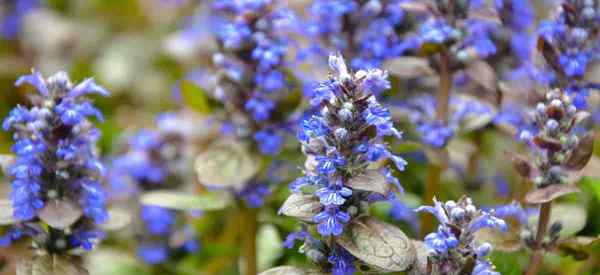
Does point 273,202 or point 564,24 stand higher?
point 564,24

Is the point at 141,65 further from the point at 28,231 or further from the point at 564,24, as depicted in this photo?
the point at 564,24

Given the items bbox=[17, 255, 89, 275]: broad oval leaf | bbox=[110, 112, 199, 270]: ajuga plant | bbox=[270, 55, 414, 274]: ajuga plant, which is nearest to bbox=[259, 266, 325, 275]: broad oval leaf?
bbox=[270, 55, 414, 274]: ajuga plant

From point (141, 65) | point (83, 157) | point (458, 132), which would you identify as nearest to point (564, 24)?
point (458, 132)

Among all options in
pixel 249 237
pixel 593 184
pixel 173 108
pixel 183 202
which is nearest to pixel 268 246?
pixel 249 237

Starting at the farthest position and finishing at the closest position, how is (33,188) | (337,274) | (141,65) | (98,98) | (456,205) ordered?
(141,65) → (98,98) → (33,188) → (337,274) → (456,205)

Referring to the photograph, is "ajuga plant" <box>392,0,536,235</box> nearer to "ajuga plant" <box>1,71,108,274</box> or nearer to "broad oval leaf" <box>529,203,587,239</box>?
"broad oval leaf" <box>529,203,587,239</box>

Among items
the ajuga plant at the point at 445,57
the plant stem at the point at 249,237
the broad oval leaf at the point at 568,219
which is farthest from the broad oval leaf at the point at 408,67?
the plant stem at the point at 249,237
